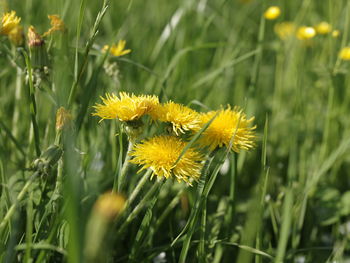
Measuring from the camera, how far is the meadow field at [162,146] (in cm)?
79

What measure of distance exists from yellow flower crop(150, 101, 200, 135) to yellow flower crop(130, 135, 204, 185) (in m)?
0.03

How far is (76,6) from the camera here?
66.4 inches

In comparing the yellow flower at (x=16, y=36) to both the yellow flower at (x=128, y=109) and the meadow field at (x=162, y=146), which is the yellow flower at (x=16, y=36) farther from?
the yellow flower at (x=128, y=109)

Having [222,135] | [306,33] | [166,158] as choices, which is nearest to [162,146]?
[166,158]

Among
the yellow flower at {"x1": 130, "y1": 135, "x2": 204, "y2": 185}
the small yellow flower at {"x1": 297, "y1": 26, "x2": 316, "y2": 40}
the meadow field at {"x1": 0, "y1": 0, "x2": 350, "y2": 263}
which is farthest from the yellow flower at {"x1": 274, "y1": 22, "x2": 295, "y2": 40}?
the yellow flower at {"x1": 130, "y1": 135, "x2": 204, "y2": 185}

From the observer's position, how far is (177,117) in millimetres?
827

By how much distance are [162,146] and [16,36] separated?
17.8 inches

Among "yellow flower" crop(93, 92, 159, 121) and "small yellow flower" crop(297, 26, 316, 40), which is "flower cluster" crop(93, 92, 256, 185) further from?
"small yellow flower" crop(297, 26, 316, 40)

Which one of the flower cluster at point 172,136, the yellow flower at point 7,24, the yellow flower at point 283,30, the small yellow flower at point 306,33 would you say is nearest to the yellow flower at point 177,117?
the flower cluster at point 172,136

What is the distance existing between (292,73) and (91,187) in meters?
1.08

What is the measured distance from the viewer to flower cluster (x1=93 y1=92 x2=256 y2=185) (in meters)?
0.79

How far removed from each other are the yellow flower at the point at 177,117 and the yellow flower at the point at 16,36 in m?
0.40

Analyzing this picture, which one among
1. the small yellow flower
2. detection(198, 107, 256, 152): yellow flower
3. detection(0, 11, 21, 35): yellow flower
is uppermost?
the small yellow flower

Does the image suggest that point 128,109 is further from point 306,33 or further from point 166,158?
point 306,33
